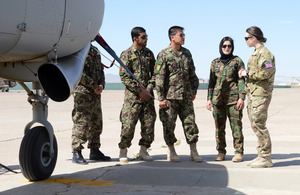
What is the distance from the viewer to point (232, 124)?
6.66 m

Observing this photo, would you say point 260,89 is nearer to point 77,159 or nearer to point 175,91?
point 175,91

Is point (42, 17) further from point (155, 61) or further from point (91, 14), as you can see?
point (155, 61)

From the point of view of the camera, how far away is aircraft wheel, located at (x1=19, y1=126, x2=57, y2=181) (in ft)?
16.8

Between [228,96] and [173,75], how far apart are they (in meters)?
0.92

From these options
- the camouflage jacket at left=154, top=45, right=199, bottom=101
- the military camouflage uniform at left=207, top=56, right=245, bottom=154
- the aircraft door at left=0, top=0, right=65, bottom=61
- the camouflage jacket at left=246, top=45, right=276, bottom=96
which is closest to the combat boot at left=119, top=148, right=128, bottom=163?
the camouflage jacket at left=154, top=45, right=199, bottom=101

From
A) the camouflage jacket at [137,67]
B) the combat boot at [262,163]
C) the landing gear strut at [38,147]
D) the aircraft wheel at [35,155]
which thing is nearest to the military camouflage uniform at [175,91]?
the camouflage jacket at [137,67]

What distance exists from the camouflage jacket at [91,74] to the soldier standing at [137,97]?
0.38 meters

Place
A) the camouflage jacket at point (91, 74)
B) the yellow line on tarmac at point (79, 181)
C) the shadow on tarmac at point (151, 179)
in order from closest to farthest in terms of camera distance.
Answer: the shadow on tarmac at point (151, 179) < the yellow line on tarmac at point (79, 181) < the camouflage jacket at point (91, 74)

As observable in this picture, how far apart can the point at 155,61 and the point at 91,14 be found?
2613 mm

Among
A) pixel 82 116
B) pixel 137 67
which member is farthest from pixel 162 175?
pixel 137 67

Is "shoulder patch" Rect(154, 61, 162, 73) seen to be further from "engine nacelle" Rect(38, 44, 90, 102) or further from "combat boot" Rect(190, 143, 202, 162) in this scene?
"engine nacelle" Rect(38, 44, 90, 102)

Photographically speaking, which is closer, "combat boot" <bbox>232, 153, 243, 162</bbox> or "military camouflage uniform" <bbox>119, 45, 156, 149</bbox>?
"combat boot" <bbox>232, 153, 243, 162</bbox>

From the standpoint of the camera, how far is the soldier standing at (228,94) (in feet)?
21.7

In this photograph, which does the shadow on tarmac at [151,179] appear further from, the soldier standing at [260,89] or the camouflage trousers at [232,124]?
the soldier standing at [260,89]
